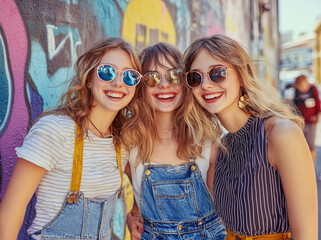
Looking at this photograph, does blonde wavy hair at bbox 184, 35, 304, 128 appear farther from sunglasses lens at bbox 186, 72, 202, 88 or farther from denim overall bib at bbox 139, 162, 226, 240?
denim overall bib at bbox 139, 162, 226, 240

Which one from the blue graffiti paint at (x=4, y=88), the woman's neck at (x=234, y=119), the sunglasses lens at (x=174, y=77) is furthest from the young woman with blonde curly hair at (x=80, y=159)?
the woman's neck at (x=234, y=119)

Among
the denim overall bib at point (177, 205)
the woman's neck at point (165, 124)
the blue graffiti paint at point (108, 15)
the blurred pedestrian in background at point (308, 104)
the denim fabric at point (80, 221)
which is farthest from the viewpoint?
the blurred pedestrian in background at point (308, 104)

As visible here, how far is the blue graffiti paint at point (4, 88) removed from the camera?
70.1 inches

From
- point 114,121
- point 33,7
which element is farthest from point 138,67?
point 33,7

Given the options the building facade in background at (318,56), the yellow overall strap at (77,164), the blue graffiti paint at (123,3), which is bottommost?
the yellow overall strap at (77,164)

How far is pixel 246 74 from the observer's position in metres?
1.85

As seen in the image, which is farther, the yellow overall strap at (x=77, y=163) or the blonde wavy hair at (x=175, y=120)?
the blonde wavy hair at (x=175, y=120)

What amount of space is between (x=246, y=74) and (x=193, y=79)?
0.34 meters

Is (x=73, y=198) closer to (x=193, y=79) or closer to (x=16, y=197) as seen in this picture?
(x=16, y=197)

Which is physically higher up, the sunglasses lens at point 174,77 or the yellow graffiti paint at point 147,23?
the yellow graffiti paint at point 147,23

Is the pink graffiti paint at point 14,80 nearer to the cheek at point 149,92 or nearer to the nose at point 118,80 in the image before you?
the nose at point 118,80

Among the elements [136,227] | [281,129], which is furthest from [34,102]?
[281,129]

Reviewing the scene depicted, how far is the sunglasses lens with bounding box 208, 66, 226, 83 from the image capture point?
1813 mm

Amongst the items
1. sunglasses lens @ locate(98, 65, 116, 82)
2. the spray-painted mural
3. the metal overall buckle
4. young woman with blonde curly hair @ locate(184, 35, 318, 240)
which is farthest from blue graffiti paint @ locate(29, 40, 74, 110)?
young woman with blonde curly hair @ locate(184, 35, 318, 240)
